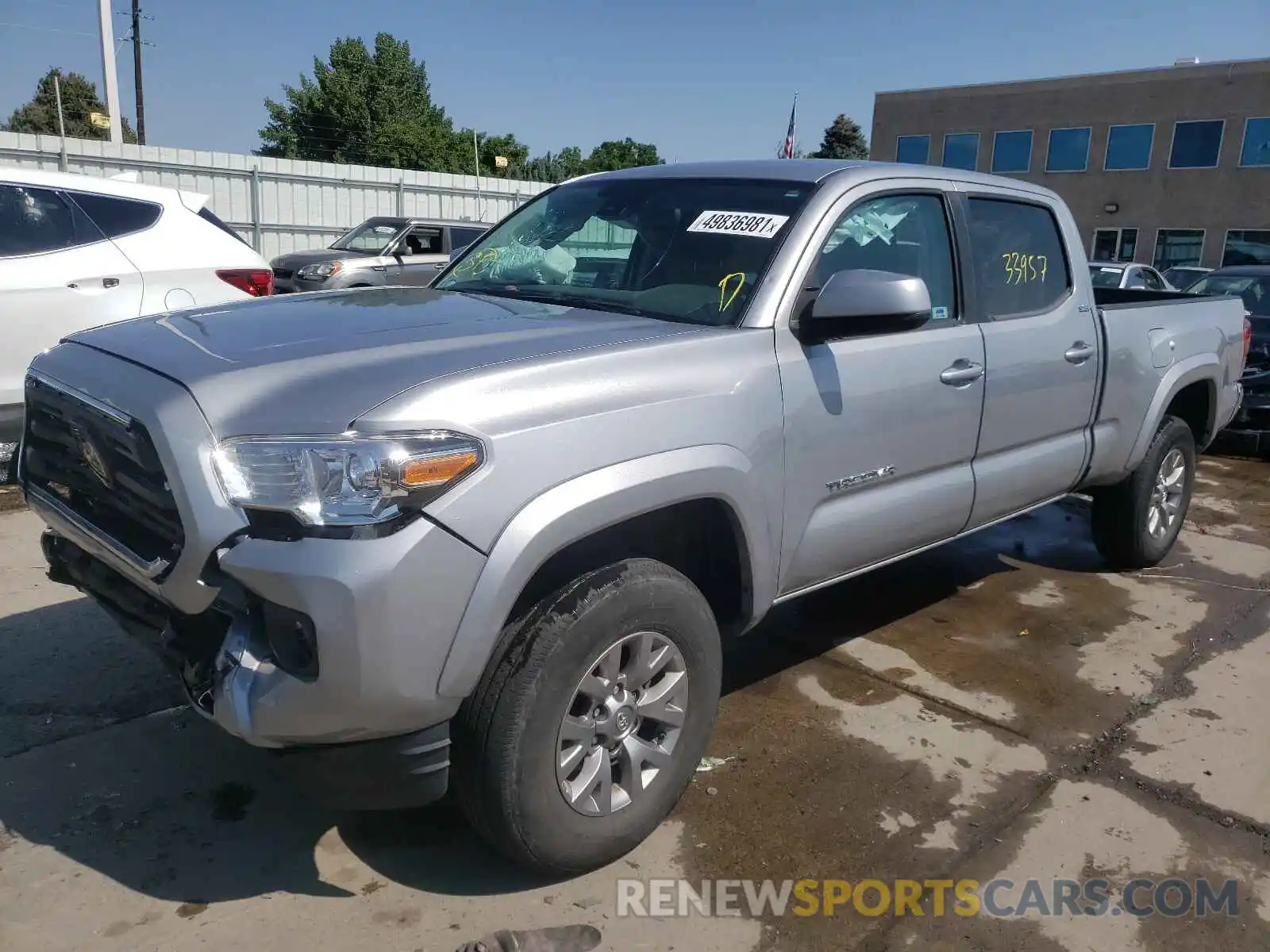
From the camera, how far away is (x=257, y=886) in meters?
2.57

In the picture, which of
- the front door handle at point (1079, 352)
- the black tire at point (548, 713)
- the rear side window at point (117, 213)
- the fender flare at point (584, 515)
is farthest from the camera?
the rear side window at point (117, 213)

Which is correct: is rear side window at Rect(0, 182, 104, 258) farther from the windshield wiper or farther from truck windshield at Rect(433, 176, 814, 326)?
the windshield wiper

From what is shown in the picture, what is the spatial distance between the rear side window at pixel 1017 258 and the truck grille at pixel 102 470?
2.98 m

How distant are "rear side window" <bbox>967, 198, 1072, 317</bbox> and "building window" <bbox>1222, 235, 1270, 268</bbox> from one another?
29974 millimetres

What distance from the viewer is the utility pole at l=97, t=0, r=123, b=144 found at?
17.5 m

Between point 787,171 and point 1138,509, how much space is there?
2.89m

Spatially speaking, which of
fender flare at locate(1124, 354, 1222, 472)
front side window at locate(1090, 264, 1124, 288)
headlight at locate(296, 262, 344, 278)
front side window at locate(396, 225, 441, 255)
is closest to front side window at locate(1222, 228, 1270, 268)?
front side window at locate(1090, 264, 1124, 288)

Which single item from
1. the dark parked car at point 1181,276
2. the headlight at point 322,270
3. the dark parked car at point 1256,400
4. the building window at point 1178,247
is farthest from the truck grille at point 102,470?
the building window at point 1178,247

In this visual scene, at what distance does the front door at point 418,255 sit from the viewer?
13.6 meters

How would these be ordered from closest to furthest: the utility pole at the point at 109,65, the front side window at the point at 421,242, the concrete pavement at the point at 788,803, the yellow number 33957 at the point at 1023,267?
the concrete pavement at the point at 788,803 < the yellow number 33957 at the point at 1023,267 < the front side window at the point at 421,242 < the utility pole at the point at 109,65

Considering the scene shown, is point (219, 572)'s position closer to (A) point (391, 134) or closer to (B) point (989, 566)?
(B) point (989, 566)

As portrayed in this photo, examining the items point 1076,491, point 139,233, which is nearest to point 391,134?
point 139,233

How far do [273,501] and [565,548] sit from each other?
28.5 inches
